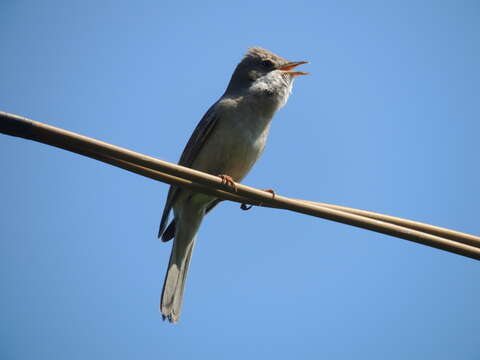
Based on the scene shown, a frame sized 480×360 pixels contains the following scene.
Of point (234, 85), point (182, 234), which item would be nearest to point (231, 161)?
point (182, 234)

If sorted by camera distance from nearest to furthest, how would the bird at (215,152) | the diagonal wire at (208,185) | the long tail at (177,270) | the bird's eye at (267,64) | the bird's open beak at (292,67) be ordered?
the diagonal wire at (208,185), the long tail at (177,270), the bird at (215,152), the bird's open beak at (292,67), the bird's eye at (267,64)

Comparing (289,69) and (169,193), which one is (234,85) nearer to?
(289,69)

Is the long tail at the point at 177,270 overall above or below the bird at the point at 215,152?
below

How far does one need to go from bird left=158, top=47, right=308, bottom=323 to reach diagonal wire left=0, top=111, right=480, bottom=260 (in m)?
2.27

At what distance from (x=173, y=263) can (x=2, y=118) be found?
3155 millimetres

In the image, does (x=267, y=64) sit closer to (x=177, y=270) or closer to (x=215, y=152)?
(x=215, y=152)

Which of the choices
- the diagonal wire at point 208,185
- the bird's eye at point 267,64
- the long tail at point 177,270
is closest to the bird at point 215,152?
the long tail at point 177,270

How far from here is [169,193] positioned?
5.55 m

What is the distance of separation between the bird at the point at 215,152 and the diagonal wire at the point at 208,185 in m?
2.27

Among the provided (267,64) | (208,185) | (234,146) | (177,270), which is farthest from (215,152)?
(208,185)

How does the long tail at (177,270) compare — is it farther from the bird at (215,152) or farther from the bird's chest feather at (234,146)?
the bird's chest feather at (234,146)

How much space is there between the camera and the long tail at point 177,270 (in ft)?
16.3

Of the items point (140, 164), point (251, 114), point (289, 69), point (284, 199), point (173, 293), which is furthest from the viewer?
point (289, 69)

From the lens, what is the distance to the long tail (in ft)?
16.3
